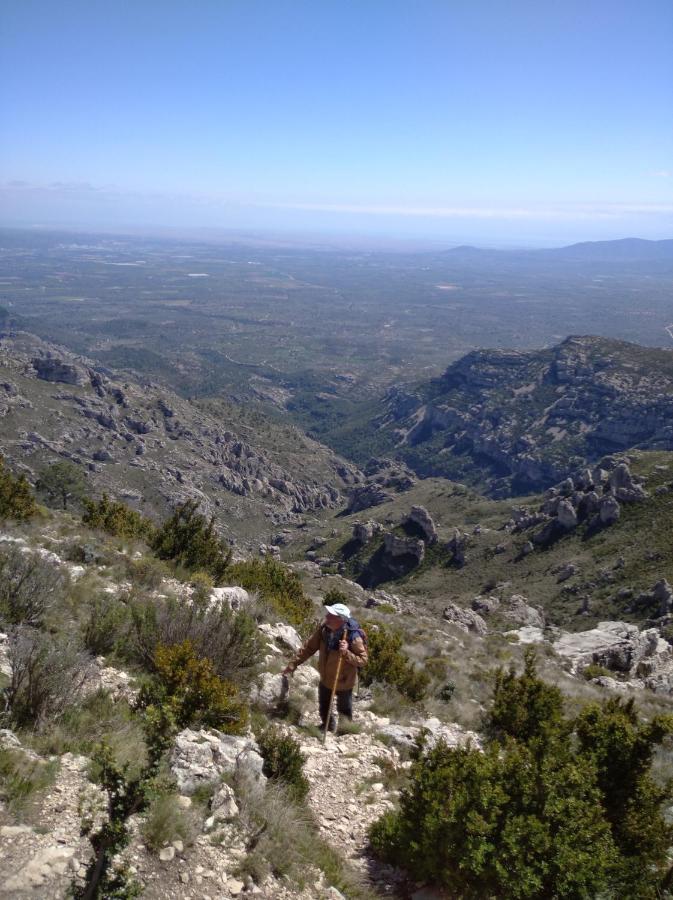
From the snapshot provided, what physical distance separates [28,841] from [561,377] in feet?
499

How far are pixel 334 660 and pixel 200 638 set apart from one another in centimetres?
171

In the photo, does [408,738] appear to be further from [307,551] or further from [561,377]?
[561,377]

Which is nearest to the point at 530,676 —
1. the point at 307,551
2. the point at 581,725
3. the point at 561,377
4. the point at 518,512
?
the point at 581,725

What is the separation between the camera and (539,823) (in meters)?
3.82

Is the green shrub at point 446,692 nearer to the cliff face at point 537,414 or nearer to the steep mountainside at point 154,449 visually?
the steep mountainside at point 154,449

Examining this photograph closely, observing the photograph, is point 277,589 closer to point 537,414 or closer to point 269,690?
point 269,690

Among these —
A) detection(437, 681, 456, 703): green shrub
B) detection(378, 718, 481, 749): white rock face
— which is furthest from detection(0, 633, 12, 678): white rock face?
detection(437, 681, 456, 703): green shrub

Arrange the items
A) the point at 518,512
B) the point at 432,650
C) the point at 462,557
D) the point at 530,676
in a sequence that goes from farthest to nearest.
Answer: the point at 518,512 → the point at 462,557 → the point at 432,650 → the point at 530,676

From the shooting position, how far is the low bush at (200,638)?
6.69 metres

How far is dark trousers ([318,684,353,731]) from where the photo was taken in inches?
279

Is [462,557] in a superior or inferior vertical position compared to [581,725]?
inferior

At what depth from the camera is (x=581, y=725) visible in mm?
6008

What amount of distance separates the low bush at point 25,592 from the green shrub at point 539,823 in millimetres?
4931

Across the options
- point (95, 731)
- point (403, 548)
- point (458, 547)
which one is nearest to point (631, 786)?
point (95, 731)
